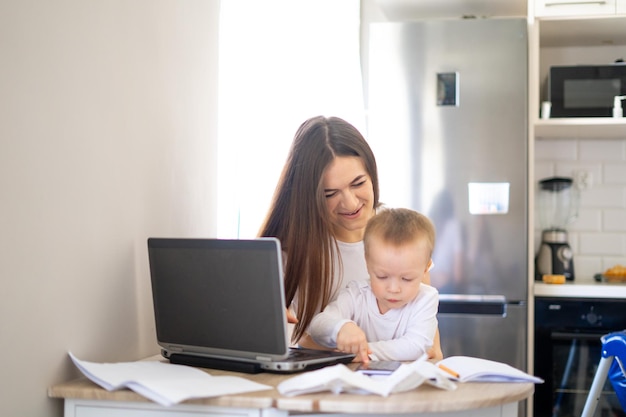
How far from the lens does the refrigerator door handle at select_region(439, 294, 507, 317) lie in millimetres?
3109

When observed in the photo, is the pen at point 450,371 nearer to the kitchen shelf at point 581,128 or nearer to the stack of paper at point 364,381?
the stack of paper at point 364,381

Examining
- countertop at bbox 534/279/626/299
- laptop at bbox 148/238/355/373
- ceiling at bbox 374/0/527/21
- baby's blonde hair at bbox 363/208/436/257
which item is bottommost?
countertop at bbox 534/279/626/299

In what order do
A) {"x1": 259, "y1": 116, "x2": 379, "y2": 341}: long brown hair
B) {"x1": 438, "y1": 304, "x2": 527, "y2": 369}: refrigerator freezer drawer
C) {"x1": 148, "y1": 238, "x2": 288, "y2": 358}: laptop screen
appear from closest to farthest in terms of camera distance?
{"x1": 148, "y1": 238, "x2": 288, "y2": 358}: laptop screen → {"x1": 259, "y1": 116, "x2": 379, "y2": 341}: long brown hair → {"x1": 438, "y1": 304, "x2": 527, "y2": 369}: refrigerator freezer drawer

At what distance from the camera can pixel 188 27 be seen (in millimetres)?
1913

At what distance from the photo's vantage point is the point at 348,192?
201 cm

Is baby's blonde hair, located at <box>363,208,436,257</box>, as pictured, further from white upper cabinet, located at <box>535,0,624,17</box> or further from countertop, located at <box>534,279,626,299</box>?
white upper cabinet, located at <box>535,0,624,17</box>

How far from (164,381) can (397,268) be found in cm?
60

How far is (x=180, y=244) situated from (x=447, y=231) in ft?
6.21

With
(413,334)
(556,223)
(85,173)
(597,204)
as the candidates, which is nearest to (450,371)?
(413,334)

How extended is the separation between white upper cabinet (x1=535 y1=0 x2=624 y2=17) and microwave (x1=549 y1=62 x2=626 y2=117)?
0.21 m

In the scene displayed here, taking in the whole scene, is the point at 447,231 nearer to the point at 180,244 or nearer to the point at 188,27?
the point at 188,27

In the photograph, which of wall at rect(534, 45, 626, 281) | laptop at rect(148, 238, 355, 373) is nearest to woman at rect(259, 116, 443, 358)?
laptop at rect(148, 238, 355, 373)

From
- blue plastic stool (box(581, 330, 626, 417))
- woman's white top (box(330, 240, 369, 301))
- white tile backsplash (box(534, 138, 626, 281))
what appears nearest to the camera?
woman's white top (box(330, 240, 369, 301))

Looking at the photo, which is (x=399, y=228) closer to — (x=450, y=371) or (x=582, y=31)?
(x=450, y=371)
